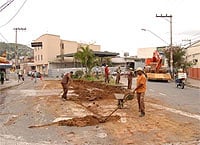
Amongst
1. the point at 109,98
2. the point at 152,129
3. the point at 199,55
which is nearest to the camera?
the point at 152,129

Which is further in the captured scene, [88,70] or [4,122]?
[88,70]

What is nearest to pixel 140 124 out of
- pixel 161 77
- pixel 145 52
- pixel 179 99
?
pixel 179 99

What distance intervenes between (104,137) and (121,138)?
50cm

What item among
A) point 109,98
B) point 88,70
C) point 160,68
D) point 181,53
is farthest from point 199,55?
point 109,98

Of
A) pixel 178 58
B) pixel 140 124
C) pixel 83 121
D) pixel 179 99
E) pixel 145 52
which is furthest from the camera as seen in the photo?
pixel 145 52

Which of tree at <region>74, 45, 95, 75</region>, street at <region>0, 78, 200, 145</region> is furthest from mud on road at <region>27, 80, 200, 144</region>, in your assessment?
tree at <region>74, 45, 95, 75</region>

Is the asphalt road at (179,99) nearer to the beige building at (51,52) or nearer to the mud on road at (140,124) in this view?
the mud on road at (140,124)

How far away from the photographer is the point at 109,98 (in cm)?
2148

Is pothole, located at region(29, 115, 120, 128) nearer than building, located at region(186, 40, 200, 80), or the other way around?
pothole, located at region(29, 115, 120, 128)

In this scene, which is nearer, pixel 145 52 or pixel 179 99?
pixel 179 99

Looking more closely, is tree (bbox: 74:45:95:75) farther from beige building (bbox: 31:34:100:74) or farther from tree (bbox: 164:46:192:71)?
beige building (bbox: 31:34:100:74)

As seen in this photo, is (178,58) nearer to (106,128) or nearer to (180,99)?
(180,99)

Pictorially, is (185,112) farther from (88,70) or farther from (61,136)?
(88,70)

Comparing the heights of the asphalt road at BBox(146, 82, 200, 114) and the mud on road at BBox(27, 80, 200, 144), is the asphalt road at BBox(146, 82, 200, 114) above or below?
below
